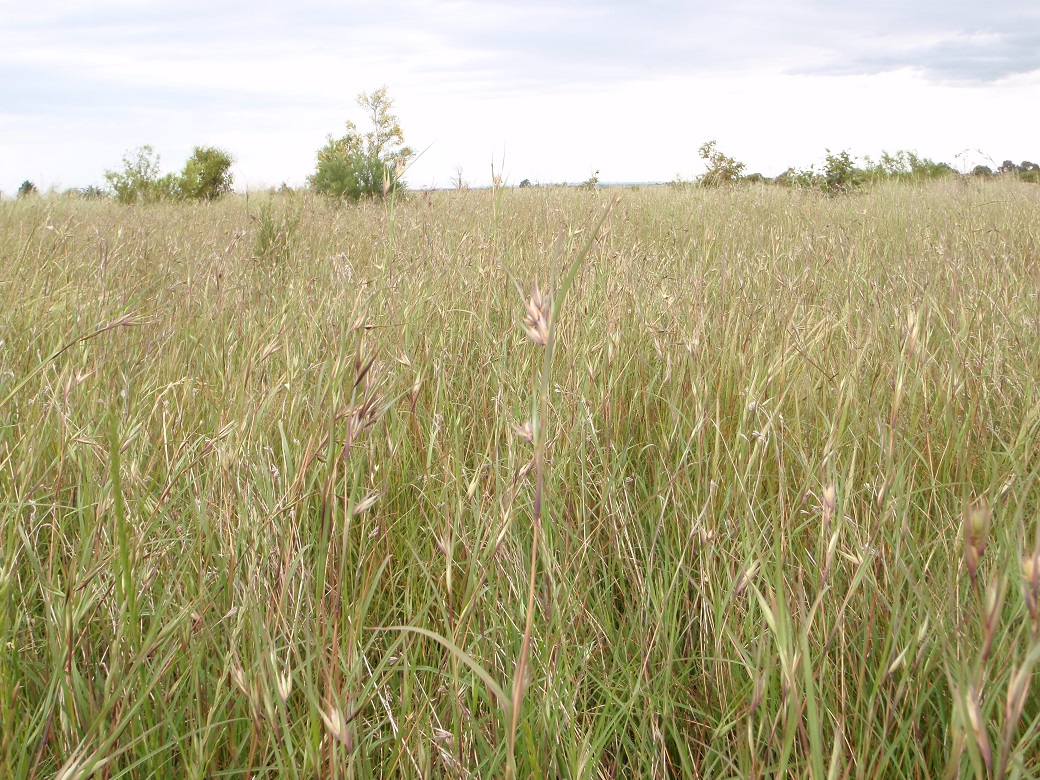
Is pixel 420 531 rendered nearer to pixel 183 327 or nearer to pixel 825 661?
pixel 825 661

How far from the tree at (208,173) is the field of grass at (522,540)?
36.4 ft

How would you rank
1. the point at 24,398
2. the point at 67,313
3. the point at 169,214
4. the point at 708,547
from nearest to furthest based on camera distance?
1. the point at 708,547
2. the point at 24,398
3. the point at 67,313
4. the point at 169,214

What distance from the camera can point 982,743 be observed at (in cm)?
44

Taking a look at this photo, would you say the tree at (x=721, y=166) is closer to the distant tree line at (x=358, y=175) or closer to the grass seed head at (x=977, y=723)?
the distant tree line at (x=358, y=175)

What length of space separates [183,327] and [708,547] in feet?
6.72

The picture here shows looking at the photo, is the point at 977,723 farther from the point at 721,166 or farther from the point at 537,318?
the point at 721,166

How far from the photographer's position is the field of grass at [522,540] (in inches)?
33.9

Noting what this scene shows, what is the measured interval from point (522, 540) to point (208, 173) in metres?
13.9

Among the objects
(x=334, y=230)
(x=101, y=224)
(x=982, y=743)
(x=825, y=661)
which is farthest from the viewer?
(x=101, y=224)

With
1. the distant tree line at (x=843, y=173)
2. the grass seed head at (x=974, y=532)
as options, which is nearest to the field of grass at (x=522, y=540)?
the grass seed head at (x=974, y=532)

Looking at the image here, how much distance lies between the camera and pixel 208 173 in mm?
13453

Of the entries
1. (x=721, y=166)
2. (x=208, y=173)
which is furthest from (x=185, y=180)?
(x=721, y=166)

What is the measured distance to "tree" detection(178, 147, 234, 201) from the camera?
508 inches

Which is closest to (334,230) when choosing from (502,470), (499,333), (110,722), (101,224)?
(101,224)
